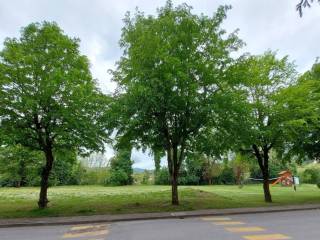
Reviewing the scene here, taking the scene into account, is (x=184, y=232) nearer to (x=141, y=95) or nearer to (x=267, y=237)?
(x=267, y=237)

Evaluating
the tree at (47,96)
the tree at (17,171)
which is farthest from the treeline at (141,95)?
the tree at (17,171)

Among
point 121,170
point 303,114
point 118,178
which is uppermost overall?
point 303,114

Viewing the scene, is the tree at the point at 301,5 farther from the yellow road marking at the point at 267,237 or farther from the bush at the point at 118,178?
the bush at the point at 118,178

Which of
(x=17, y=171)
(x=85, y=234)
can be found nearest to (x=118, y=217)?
(x=85, y=234)

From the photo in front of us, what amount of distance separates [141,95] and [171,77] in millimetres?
1643

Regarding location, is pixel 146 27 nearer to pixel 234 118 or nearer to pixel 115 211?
pixel 234 118

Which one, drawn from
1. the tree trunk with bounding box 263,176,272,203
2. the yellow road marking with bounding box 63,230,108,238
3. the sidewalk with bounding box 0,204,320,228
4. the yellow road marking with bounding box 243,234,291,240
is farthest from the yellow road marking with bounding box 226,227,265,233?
the tree trunk with bounding box 263,176,272,203

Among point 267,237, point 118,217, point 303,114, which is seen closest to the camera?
point 267,237

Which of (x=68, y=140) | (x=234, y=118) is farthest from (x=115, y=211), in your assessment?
(x=234, y=118)

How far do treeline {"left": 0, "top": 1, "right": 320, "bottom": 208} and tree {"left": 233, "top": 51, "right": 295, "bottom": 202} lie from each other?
147 millimetres

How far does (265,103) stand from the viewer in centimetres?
2061

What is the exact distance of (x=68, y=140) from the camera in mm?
17000

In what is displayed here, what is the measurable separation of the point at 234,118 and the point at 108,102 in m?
6.46

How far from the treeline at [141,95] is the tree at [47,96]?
0.05 meters
